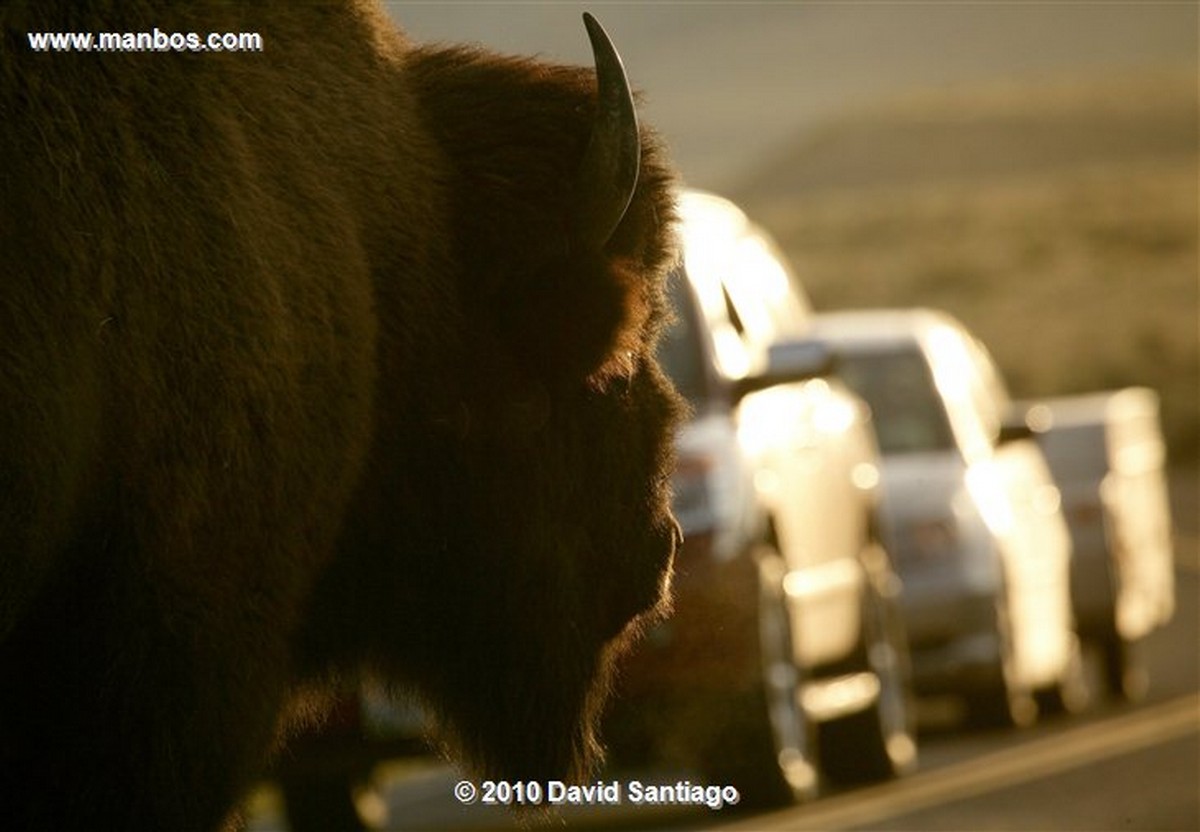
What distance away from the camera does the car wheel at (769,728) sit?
27.8 ft

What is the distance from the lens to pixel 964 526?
12445 millimetres

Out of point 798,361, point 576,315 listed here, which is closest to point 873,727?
point 798,361

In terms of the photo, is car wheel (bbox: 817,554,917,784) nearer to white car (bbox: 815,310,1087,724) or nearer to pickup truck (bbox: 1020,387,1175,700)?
white car (bbox: 815,310,1087,724)

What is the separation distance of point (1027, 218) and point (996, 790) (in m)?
66.7

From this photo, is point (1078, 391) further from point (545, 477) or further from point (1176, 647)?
point (545, 477)

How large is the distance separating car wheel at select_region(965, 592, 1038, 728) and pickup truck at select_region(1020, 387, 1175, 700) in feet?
4.60

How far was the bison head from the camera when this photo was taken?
563 cm

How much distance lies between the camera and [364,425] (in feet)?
17.4

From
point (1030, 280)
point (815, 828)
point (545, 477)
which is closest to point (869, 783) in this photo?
point (815, 828)

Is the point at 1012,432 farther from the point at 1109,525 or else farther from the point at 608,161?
the point at 608,161

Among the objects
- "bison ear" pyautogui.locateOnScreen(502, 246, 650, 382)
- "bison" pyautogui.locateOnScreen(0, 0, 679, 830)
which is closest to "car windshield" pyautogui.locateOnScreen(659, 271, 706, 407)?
"bison" pyautogui.locateOnScreen(0, 0, 679, 830)

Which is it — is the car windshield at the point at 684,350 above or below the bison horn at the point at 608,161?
below

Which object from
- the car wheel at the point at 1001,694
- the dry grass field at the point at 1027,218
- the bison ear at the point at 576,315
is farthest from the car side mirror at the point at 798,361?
the dry grass field at the point at 1027,218

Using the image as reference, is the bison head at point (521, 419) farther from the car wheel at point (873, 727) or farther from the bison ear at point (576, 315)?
the car wheel at point (873, 727)
